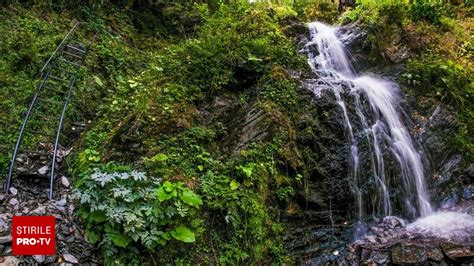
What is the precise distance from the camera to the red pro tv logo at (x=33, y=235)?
12.0 ft

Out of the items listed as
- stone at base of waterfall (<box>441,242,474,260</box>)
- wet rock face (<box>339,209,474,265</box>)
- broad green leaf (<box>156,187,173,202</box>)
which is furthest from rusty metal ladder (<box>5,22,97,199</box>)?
stone at base of waterfall (<box>441,242,474,260</box>)

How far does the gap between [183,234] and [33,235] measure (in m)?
1.59

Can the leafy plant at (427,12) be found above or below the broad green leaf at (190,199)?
above

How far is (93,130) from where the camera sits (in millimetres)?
5859

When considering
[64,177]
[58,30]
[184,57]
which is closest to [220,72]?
[184,57]

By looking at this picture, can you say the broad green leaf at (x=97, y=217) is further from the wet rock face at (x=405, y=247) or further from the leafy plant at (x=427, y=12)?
the leafy plant at (x=427, y=12)

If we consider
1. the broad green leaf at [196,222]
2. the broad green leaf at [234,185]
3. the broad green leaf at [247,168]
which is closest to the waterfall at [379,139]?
the broad green leaf at [247,168]

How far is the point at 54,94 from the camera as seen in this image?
21.7 feet

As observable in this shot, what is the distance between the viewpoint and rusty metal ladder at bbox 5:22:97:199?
5.31 m

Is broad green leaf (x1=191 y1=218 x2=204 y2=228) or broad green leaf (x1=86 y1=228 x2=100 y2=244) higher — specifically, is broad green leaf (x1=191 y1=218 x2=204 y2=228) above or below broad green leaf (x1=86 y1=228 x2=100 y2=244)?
above

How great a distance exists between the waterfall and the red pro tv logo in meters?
4.37

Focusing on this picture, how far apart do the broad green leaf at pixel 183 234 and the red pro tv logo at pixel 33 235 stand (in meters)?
1.28

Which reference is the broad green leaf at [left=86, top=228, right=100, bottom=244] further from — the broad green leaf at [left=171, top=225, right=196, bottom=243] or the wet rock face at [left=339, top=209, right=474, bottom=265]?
the wet rock face at [left=339, top=209, right=474, bottom=265]

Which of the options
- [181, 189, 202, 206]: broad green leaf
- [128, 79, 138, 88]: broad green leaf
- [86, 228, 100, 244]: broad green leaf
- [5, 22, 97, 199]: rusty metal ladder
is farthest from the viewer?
[128, 79, 138, 88]: broad green leaf
